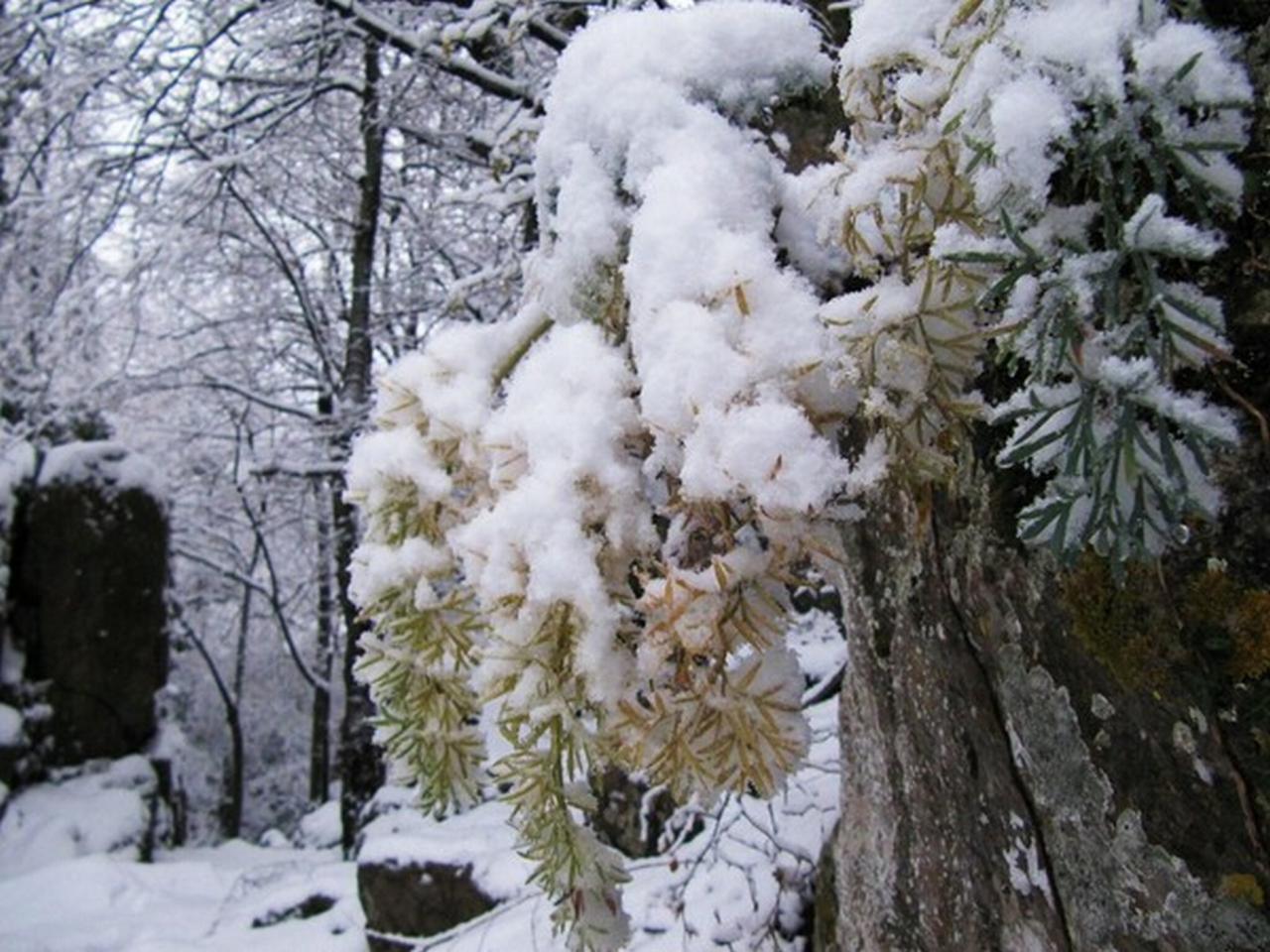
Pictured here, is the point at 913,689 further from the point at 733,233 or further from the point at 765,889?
the point at 765,889

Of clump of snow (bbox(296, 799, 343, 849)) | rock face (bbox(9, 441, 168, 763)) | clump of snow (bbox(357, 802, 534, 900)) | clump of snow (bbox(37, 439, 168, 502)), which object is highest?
clump of snow (bbox(37, 439, 168, 502))

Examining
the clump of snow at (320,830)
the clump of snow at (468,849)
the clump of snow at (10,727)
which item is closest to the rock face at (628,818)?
the clump of snow at (468,849)

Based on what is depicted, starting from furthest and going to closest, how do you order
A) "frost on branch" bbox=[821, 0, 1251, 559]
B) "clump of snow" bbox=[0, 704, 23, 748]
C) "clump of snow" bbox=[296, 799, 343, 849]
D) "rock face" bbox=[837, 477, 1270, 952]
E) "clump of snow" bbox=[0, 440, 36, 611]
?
"clump of snow" bbox=[296, 799, 343, 849]
"clump of snow" bbox=[0, 440, 36, 611]
"clump of snow" bbox=[0, 704, 23, 748]
"rock face" bbox=[837, 477, 1270, 952]
"frost on branch" bbox=[821, 0, 1251, 559]

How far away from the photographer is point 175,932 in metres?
7.15

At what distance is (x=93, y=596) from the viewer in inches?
455

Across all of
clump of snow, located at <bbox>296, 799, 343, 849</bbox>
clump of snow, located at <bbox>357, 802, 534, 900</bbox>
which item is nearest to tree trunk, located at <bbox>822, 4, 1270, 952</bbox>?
clump of snow, located at <bbox>357, 802, 534, 900</bbox>

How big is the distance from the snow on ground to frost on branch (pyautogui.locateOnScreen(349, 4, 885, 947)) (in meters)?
0.26

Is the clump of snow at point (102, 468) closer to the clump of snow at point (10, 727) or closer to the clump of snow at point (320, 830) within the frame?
the clump of snow at point (10, 727)

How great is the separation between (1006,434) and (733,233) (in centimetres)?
32

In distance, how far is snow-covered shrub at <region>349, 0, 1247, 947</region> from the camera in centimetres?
60

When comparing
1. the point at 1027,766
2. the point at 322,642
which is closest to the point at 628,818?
the point at 1027,766

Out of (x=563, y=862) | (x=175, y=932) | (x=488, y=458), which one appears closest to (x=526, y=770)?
(x=563, y=862)

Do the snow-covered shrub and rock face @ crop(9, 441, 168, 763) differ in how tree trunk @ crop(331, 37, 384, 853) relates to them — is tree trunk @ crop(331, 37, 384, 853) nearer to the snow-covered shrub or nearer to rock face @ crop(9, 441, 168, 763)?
rock face @ crop(9, 441, 168, 763)

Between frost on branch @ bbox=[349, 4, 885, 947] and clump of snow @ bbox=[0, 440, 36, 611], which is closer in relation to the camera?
frost on branch @ bbox=[349, 4, 885, 947]
